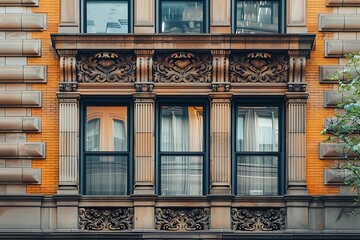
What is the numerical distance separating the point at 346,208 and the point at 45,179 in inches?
280

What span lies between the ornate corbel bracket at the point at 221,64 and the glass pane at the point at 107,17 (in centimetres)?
232

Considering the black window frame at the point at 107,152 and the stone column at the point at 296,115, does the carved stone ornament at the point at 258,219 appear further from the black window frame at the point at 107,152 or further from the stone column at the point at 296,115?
the black window frame at the point at 107,152

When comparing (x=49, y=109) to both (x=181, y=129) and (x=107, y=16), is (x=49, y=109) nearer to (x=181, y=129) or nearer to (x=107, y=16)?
(x=107, y=16)

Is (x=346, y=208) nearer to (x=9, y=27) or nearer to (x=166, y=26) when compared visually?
(x=166, y=26)


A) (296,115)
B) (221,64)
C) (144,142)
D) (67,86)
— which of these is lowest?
(144,142)

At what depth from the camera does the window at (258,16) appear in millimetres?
21844

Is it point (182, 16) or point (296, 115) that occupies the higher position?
point (182, 16)

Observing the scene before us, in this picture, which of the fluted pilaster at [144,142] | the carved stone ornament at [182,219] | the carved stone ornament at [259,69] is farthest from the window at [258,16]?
the carved stone ornament at [182,219]

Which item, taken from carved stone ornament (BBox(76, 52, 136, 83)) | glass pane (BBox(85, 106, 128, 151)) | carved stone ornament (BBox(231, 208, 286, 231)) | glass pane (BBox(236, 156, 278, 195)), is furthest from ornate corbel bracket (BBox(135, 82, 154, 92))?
carved stone ornament (BBox(231, 208, 286, 231))

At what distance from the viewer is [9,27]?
2145 cm

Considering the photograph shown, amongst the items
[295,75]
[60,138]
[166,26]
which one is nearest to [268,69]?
[295,75]

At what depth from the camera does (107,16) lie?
2192cm

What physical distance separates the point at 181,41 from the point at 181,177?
10.7 feet

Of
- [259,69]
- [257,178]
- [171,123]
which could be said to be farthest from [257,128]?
[171,123]
